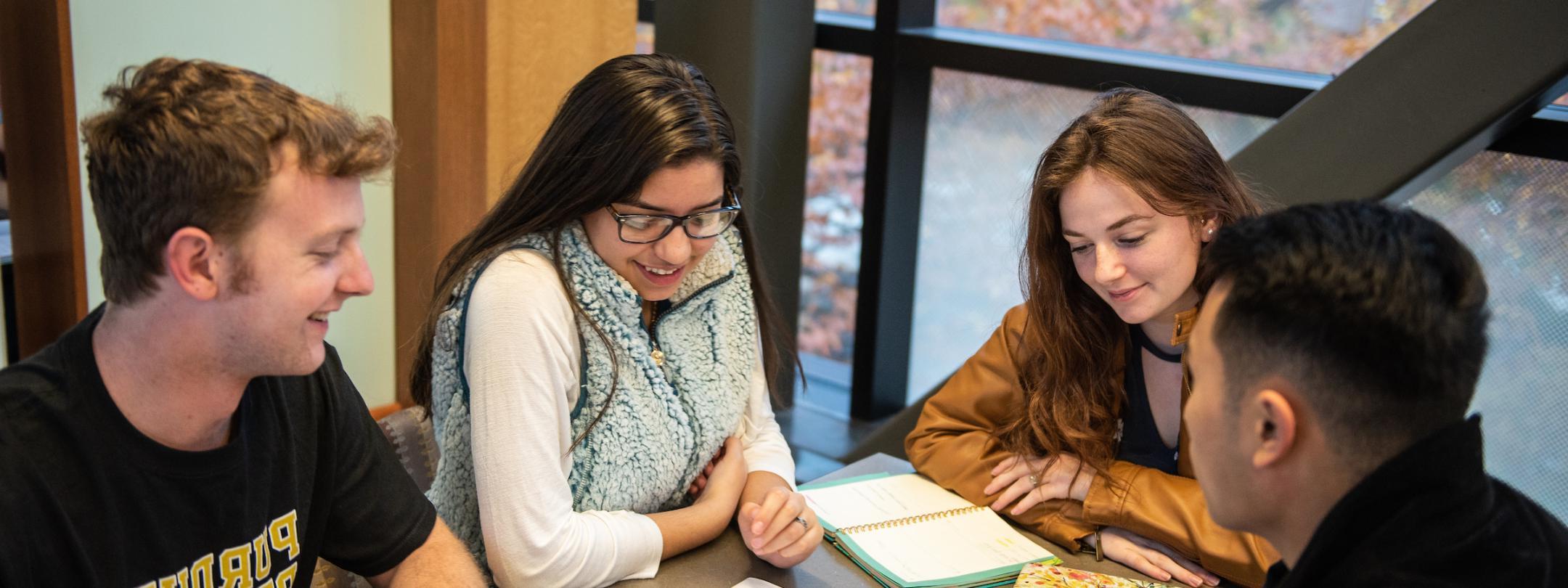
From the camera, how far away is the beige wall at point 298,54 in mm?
2557

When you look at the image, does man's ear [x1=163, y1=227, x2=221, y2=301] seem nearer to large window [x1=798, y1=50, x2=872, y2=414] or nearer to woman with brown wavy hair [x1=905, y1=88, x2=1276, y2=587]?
woman with brown wavy hair [x1=905, y1=88, x2=1276, y2=587]

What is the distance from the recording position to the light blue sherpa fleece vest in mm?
1694

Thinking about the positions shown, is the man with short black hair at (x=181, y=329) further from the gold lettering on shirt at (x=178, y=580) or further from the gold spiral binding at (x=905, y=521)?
the gold spiral binding at (x=905, y=521)

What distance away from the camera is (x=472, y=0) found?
291 centimetres

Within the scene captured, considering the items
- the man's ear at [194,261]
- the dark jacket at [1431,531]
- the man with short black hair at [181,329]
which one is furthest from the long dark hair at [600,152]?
the dark jacket at [1431,531]

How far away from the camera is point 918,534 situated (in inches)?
71.1

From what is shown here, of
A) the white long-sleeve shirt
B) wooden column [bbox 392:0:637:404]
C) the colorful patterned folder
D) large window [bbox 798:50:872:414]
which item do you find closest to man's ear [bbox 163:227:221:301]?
the white long-sleeve shirt

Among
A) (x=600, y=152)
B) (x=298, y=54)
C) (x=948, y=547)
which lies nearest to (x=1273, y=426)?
(x=948, y=547)

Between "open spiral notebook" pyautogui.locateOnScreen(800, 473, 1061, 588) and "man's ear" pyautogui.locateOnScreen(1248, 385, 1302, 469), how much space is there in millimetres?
613

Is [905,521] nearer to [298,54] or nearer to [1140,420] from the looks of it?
[1140,420]

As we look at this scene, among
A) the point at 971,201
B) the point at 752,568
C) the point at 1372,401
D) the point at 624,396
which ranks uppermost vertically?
the point at 1372,401

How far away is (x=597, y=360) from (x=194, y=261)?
614 millimetres

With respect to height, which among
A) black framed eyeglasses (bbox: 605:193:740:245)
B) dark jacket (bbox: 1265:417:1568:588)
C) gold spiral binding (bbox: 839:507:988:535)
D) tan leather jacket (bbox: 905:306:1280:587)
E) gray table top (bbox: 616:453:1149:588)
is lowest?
gray table top (bbox: 616:453:1149:588)

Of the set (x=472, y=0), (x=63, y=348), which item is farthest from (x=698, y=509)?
(x=472, y=0)
